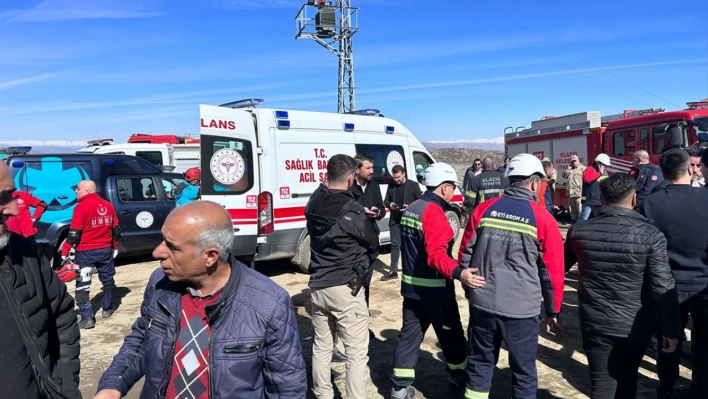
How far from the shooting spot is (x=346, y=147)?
314 inches

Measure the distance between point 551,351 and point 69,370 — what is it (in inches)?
164

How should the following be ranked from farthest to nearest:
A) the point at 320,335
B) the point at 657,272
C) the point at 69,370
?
the point at 320,335 < the point at 657,272 < the point at 69,370

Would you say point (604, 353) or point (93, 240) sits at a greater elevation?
point (93, 240)

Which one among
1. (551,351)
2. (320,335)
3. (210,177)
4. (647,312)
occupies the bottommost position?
(551,351)

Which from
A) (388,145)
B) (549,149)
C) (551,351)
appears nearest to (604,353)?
(551,351)

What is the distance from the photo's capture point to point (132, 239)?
8.71 metres

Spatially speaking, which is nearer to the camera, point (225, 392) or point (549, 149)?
point (225, 392)

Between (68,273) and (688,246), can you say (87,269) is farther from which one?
(688,246)

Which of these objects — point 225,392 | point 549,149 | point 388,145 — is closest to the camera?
point 225,392

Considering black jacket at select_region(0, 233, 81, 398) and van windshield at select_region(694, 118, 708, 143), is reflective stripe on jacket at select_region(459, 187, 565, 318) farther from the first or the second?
van windshield at select_region(694, 118, 708, 143)

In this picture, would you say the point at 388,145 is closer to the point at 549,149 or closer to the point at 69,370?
the point at 69,370

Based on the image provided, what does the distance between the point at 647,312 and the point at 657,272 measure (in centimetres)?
27

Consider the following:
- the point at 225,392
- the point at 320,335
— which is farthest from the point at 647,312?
the point at 225,392

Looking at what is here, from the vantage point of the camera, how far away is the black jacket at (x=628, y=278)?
9.48 feet
